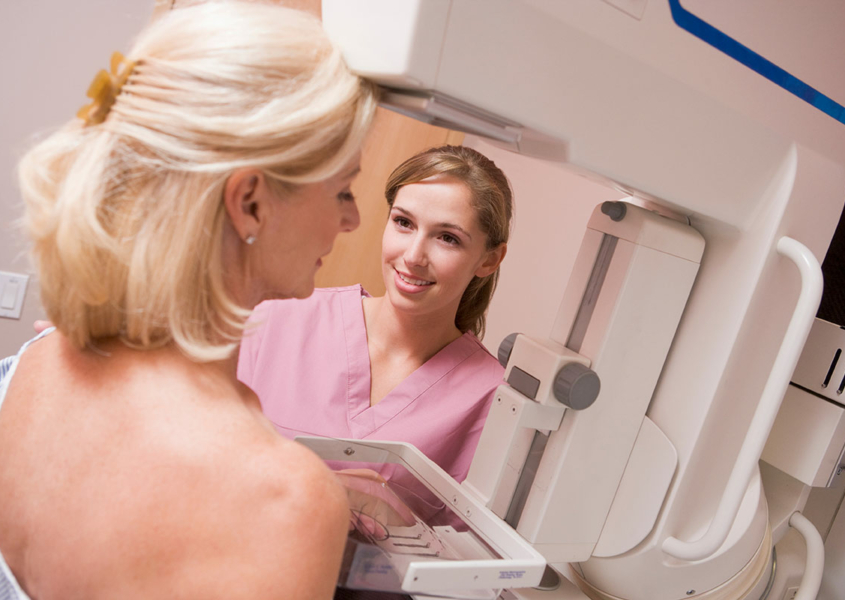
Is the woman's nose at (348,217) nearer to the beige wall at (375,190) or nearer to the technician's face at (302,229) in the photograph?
the technician's face at (302,229)

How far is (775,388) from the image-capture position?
835 millimetres

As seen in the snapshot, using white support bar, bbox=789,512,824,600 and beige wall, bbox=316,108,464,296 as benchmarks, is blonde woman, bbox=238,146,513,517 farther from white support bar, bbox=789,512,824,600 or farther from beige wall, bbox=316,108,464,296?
beige wall, bbox=316,108,464,296

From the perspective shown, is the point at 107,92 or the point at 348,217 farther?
the point at 348,217

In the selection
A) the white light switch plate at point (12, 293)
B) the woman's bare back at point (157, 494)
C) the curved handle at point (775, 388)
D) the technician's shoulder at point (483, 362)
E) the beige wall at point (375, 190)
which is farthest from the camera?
the beige wall at point (375, 190)

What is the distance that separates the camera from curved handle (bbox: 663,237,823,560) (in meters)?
0.81

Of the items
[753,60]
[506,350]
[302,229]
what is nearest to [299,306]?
[506,350]

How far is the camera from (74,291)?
653mm

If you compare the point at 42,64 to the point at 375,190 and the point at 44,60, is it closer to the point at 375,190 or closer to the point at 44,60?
the point at 44,60

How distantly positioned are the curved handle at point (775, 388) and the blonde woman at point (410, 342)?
58 centimetres

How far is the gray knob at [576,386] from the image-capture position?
0.82 meters

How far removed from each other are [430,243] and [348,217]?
0.64 meters

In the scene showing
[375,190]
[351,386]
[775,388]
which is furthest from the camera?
[375,190]

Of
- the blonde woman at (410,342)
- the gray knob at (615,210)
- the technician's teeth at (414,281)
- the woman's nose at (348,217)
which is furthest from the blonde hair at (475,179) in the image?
A: the woman's nose at (348,217)

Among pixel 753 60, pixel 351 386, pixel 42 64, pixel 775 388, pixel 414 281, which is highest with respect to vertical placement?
pixel 753 60
